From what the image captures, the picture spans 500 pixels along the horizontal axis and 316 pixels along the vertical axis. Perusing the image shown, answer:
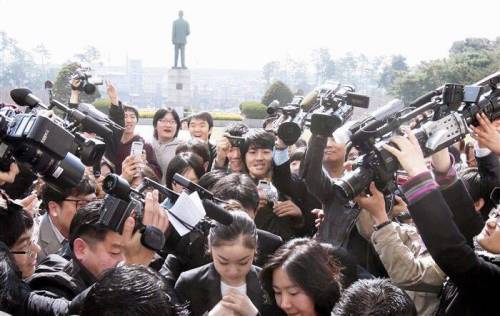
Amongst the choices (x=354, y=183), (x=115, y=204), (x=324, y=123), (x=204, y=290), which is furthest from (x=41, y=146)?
(x=324, y=123)

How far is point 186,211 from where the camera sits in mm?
2275

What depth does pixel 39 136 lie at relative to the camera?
82.4 inches

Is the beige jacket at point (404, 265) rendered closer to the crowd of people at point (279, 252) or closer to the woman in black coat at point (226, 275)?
the crowd of people at point (279, 252)

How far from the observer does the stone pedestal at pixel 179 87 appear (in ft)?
77.3

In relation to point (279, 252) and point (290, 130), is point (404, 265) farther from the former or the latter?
point (290, 130)

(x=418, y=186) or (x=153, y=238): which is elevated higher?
(x=418, y=186)

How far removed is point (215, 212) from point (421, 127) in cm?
82

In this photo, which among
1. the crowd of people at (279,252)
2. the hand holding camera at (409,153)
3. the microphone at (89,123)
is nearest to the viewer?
the crowd of people at (279,252)

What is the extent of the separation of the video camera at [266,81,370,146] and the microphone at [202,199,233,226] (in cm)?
100

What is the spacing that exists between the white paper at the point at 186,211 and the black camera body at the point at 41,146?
14.5 inches


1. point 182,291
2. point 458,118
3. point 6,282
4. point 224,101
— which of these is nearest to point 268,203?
point 182,291

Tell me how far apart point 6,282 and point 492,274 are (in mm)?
1578

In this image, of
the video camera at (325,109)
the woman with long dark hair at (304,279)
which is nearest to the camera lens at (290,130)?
the video camera at (325,109)

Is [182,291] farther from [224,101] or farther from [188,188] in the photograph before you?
[224,101]
